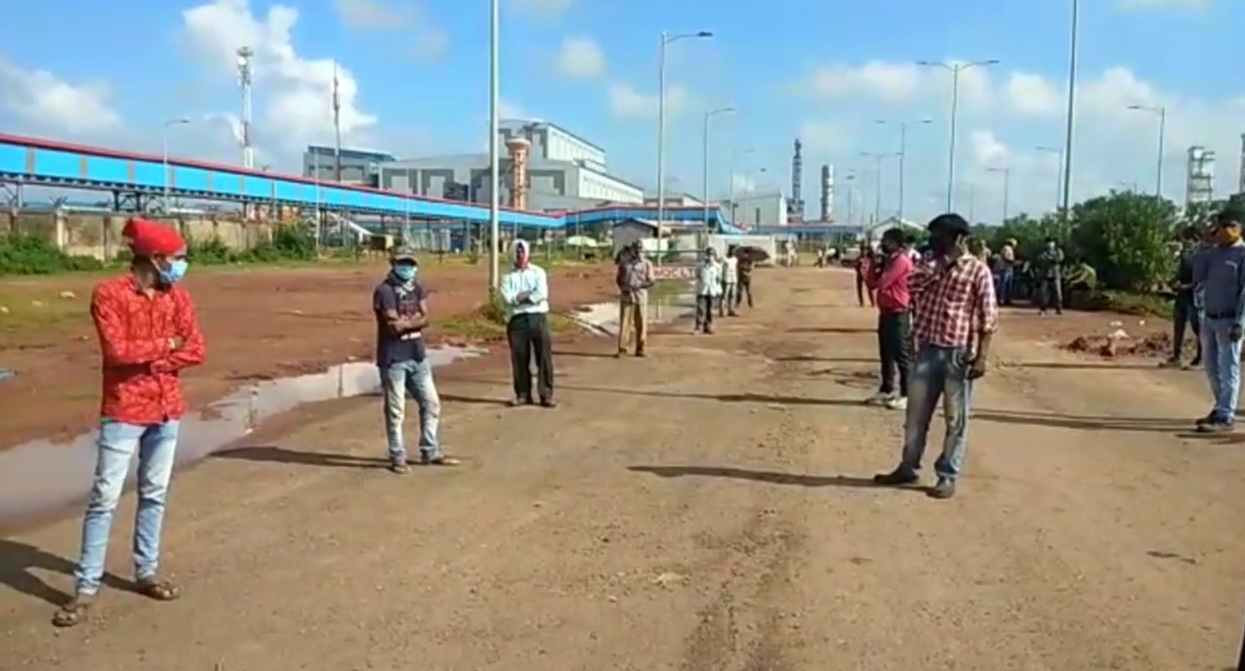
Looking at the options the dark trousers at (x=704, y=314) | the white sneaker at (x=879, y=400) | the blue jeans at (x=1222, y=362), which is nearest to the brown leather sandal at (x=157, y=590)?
the white sneaker at (x=879, y=400)

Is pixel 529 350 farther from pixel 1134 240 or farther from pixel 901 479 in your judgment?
pixel 1134 240

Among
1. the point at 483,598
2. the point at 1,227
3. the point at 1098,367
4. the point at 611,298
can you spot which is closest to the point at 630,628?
the point at 483,598

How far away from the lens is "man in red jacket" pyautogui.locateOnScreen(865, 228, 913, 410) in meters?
12.7

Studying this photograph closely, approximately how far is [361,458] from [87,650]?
455 centimetres

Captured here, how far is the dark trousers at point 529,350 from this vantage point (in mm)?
12820

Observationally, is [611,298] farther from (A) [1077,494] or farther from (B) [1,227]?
(A) [1077,494]

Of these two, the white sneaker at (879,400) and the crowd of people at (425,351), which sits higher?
the crowd of people at (425,351)

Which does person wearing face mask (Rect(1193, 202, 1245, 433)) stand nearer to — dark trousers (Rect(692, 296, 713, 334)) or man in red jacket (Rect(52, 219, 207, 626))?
man in red jacket (Rect(52, 219, 207, 626))

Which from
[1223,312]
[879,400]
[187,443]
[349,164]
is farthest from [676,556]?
[349,164]

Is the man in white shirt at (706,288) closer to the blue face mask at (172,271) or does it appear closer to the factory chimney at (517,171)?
the blue face mask at (172,271)

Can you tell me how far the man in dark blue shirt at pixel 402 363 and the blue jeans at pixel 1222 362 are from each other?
6.65m

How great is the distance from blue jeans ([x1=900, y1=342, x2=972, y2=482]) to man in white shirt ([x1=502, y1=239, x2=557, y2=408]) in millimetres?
5049

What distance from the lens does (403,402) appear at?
9422 millimetres

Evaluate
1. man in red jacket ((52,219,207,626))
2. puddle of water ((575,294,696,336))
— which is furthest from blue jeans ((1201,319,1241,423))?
puddle of water ((575,294,696,336))
